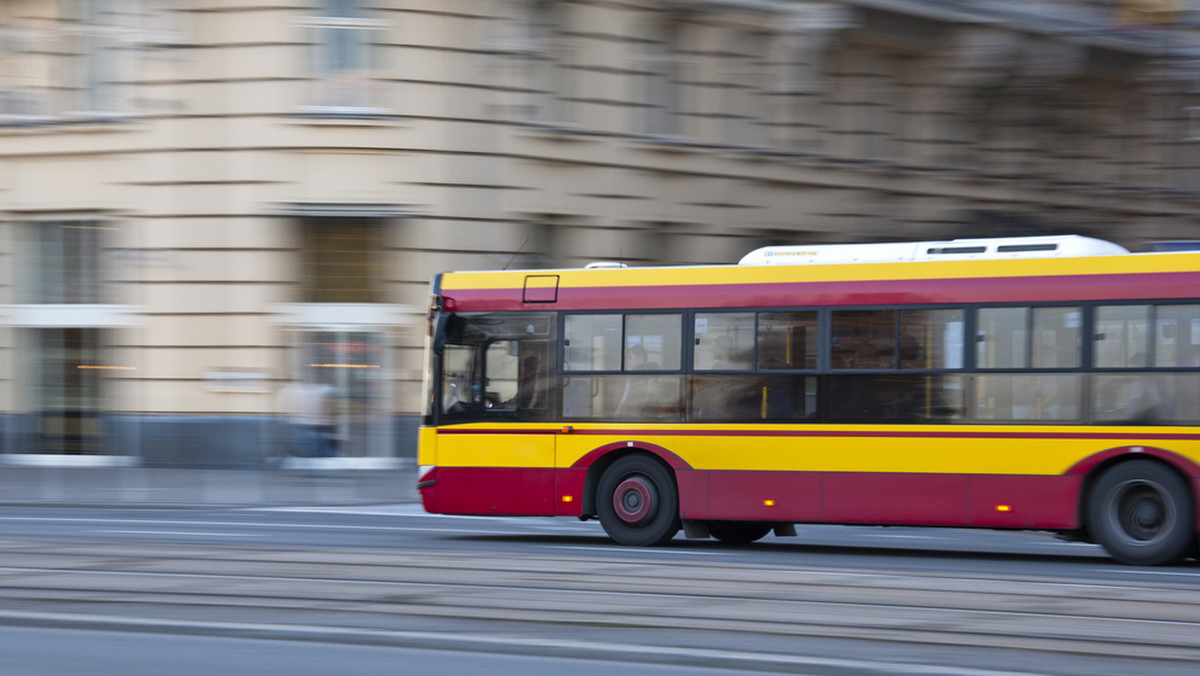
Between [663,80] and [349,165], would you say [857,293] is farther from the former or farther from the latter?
[663,80]

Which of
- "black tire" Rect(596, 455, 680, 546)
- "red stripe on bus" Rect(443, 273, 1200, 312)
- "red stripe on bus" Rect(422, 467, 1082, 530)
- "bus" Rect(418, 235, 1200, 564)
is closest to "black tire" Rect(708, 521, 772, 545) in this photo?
"bus" Rect(418, 235, 1200, 564)

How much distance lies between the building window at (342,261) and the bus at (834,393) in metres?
8.65

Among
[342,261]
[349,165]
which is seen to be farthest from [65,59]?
[342,261]

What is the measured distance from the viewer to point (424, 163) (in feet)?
71.1

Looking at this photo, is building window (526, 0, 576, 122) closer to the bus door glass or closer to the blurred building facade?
the blurred building facade

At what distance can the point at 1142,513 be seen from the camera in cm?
1131

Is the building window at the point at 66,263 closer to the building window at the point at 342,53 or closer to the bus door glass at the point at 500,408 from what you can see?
the building window at the point at 342,53

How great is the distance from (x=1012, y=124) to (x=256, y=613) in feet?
68.7

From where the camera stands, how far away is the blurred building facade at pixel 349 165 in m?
21.7

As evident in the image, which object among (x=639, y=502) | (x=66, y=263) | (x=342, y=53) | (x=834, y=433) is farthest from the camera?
(x=66, y=263)

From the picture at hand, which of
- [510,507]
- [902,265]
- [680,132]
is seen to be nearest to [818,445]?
[902,265]

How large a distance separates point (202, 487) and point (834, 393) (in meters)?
10.4

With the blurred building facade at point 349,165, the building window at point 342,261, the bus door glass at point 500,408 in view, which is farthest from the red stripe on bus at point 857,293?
the building window at point 342,261

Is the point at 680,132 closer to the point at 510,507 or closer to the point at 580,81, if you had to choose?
the point at 580,81
